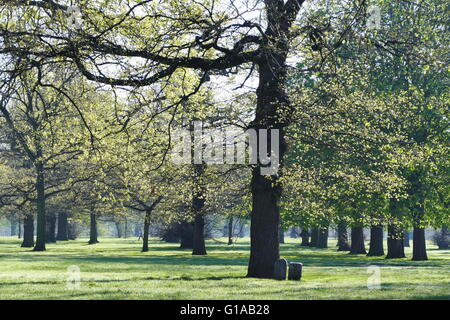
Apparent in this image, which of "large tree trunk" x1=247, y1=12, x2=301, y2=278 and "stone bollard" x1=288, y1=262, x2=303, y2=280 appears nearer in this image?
"large tree trunk" x1=247, y1=12, x2=301, y2=278

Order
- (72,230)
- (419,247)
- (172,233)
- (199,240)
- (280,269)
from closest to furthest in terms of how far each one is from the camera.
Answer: (280,269) < (419,247) < (199,240) < (172,233) < (72,230)

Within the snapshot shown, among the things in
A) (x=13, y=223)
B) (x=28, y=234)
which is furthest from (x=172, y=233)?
(x=13, y=223)

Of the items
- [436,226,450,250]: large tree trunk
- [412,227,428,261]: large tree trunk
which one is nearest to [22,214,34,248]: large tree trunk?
[412,227,428,261]: large tree trunk

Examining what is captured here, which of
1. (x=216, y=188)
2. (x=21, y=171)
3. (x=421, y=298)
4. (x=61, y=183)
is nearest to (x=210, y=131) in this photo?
(x=216, y=188)

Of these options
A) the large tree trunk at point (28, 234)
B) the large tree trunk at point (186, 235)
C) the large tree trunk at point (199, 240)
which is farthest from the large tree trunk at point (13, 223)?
the large tree trunk at point (199, 240)

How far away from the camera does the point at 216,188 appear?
28.9 m

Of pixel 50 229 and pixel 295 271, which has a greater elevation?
pixel 50 229

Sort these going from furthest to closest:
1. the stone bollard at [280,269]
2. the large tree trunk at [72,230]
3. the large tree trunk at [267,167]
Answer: the large tree trunk at [72,230], the stone bollard at [280,269], the large tree trunk at [267,167]

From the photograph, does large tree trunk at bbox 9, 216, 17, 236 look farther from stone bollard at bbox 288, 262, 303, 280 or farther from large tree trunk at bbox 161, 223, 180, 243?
stone bollard at bbox 288, 262, 303, 280

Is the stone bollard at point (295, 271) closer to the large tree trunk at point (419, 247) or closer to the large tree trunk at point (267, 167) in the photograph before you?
the large tree trunk at point (267, 167)

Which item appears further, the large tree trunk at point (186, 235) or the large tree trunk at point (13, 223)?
the large tree trunk at point (13, 223)

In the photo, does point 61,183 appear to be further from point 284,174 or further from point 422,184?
point 284,174

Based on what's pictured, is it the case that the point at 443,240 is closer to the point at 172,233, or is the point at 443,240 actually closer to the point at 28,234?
the point at 172,233
